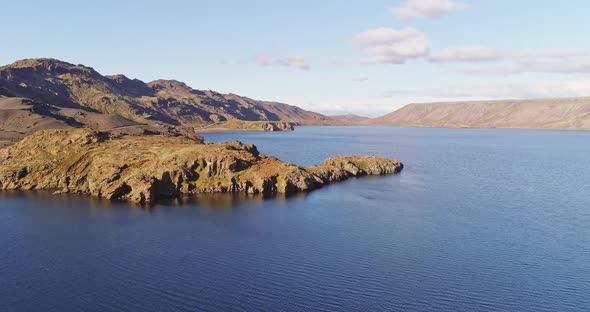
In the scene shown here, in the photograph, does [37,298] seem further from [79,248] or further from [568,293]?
[568,293]

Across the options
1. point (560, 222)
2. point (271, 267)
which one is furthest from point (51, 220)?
point (560, 222)

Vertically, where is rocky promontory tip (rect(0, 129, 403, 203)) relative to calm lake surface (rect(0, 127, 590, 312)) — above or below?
above

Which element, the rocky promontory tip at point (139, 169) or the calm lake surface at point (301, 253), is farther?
the rocky promontory tip at point (139, 169)

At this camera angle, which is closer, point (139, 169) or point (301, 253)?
point (301, 253)

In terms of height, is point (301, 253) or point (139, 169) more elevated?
point (139, 169)

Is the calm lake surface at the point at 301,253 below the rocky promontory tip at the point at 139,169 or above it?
below
